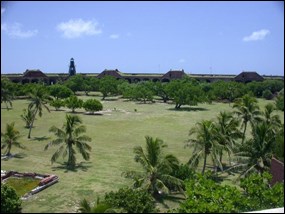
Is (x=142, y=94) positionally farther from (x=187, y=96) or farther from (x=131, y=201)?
(x=131, y=201)

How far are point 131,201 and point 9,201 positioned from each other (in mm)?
6097

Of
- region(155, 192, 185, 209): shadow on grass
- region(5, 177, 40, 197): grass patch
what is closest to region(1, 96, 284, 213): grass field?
region(5, 177, 40, 197): grass patch

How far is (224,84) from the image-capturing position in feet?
276

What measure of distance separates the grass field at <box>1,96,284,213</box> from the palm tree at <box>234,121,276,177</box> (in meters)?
8.06

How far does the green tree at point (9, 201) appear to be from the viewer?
1821 centimetres

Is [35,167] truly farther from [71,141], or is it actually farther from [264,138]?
[264,138]

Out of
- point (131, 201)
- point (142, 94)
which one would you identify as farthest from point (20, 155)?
point (142, 94)

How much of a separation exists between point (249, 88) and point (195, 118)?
96.1ft

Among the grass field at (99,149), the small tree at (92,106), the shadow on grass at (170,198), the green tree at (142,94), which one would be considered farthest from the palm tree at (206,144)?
the green tree at (142,94)

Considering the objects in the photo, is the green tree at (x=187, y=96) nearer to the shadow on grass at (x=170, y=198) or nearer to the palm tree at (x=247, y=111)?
the palm tree at (x=247, y=111)

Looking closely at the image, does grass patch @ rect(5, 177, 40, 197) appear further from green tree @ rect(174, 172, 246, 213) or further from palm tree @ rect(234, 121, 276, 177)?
palm tree @ rect(234, 121, 276, 177)

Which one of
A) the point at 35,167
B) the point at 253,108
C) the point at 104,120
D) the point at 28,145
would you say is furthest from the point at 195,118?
the point at 35,167

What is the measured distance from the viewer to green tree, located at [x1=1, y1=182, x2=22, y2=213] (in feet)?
59.7

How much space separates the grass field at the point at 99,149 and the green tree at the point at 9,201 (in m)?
1.98
